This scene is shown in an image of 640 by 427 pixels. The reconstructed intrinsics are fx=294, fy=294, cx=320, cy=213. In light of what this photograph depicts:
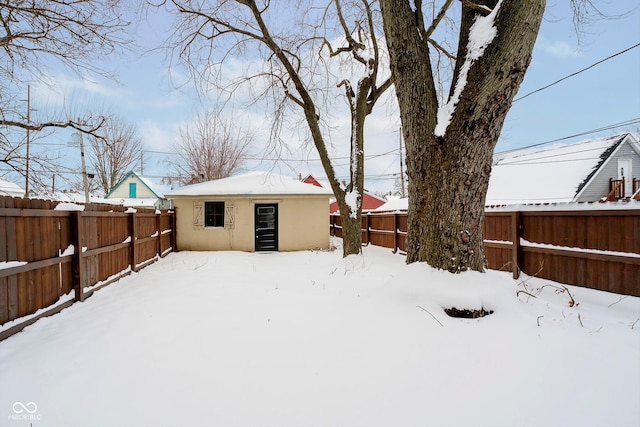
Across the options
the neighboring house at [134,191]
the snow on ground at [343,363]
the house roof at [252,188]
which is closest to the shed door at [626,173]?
the house roof at [252,188]

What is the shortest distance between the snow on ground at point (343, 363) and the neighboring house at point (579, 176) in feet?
44.4

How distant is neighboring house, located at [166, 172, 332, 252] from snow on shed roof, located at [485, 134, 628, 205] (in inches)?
403

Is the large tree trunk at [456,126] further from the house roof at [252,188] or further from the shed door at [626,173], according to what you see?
the shed door at [626,173]

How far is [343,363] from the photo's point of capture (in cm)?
212

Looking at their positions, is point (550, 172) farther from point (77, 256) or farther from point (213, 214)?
point (77, 256)

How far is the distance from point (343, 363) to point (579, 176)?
17.7 m

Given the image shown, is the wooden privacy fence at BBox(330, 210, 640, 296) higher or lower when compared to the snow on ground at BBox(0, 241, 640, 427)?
higher

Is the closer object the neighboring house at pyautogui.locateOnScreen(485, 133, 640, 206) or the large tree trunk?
the large tree trunk

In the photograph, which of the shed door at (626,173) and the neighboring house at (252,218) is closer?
the neighboring house at (252,218)

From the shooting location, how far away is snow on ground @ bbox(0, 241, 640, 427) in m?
1.65

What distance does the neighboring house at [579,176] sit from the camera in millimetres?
14047

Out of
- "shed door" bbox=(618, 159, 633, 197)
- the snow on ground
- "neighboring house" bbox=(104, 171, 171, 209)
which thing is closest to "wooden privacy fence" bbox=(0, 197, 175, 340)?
the snow on ground

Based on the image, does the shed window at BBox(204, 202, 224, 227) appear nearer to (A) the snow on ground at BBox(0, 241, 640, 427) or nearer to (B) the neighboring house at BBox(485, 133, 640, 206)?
(A) the snow on ground at BBox(0, 241, 640, 427)

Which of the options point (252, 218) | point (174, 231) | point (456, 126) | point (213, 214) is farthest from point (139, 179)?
point (456, 126)
